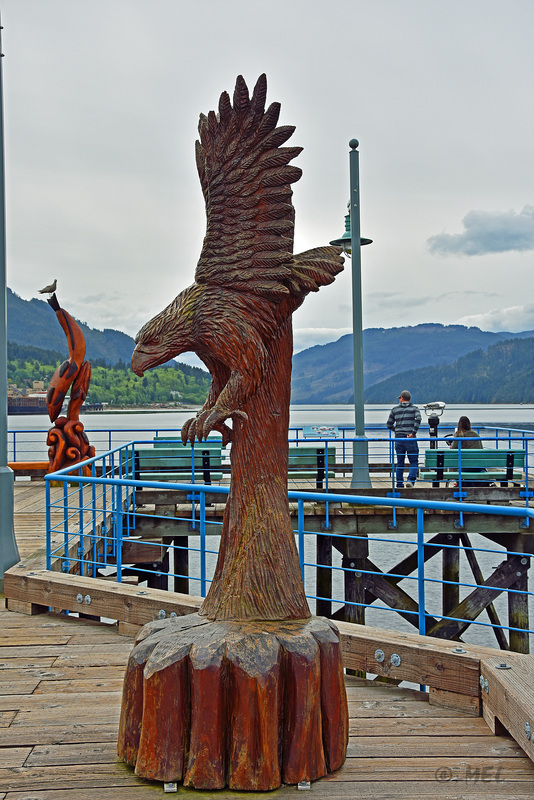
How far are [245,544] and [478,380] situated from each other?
505 ft

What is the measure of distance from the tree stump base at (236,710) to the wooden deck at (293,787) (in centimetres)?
8

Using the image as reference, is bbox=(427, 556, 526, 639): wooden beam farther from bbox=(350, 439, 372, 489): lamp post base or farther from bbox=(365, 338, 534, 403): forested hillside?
bbox=(365, 338, 534, 403): forested hillside

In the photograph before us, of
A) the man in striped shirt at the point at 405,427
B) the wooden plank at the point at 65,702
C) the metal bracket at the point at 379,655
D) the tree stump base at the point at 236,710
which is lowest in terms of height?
the wooden plank at the point at 65,702

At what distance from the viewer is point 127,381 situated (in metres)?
18.9

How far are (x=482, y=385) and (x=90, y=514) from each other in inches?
5754

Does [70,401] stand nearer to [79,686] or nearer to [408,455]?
[408,455]

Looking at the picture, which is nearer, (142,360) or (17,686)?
(142,360)

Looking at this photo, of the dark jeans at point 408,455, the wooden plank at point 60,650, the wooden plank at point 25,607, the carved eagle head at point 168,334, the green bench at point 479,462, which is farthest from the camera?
the dark jeans at point 408,455

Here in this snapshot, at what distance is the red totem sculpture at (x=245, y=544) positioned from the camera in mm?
2686

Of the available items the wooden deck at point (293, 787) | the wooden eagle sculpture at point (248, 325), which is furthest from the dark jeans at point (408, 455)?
the wooden eagle sculpture at point (248, 325)

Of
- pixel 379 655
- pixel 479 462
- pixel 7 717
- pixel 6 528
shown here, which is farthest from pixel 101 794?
pixel 479 462

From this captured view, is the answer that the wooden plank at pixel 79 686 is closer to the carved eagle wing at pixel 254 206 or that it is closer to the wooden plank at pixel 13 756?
the wooden plank at pixel 13 756

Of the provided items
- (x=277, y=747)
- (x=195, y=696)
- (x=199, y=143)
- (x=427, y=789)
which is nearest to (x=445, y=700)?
(x=427, y=789)

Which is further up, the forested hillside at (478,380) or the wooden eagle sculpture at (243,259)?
the forested hillside at (478,380)
